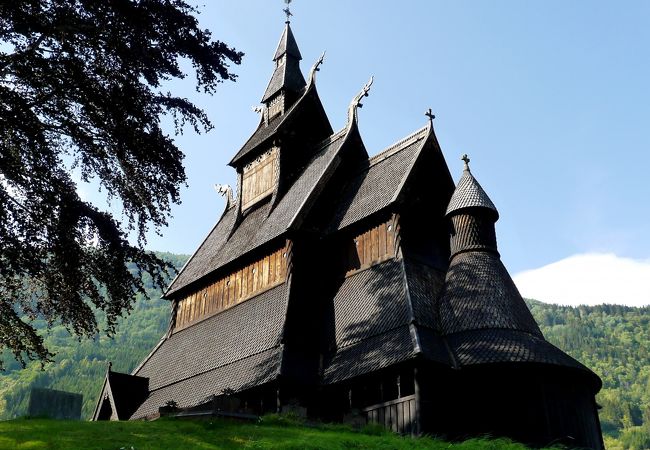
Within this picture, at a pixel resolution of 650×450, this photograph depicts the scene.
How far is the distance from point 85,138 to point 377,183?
13.3m

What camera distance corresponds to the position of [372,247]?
25.8 meters

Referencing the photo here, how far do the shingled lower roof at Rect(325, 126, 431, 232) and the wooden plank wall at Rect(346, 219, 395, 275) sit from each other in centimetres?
73

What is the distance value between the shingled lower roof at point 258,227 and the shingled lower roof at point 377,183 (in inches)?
57.7

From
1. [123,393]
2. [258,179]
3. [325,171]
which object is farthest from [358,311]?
[258,179]

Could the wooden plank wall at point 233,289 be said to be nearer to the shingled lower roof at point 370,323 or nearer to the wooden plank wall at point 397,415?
the shingled lower roof at point 370,323

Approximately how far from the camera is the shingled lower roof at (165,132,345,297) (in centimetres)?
2839

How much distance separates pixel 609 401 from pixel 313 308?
521 ft

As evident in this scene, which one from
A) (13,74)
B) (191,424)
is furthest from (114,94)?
(191,424)

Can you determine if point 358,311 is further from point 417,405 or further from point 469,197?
point 469,197

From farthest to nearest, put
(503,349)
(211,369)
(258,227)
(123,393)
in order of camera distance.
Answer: (258,227)
(123,393)
(211,369)
(503,349)

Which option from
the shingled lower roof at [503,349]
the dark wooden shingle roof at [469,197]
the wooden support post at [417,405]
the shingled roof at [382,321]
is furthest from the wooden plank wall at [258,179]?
the wooden support post at [417,405]

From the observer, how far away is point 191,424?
1762cm

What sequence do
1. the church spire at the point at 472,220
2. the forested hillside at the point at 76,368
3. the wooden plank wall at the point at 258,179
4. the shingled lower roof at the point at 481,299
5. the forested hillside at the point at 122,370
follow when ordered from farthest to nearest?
the forested hillside at the point at 122,370
the forested hillside at the point at 76,368
the wooden plank wall at the point at 258,179
the church spire at the point at 472,220
the shingled lower roof at the point at 481,299

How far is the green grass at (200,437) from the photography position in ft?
49.8
